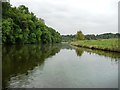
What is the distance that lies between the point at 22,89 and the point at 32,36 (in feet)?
256

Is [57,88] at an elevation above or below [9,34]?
below

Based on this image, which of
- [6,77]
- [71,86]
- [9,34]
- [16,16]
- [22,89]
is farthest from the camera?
[16,16]

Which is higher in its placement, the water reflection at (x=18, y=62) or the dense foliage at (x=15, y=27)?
the dense foliage at (x=15, y=27)

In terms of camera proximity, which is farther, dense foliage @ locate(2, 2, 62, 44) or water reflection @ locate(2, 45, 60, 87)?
dense foliage @ locate(2, 2, 62, 44)

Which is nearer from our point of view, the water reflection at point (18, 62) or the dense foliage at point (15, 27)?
the water reflection at point (18, 62)

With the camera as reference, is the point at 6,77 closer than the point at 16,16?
Yes

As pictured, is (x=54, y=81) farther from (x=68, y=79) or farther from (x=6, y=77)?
(x=6, y=77)

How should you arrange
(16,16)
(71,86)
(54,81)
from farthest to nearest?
(16,16)
(54,81)
(71,86)

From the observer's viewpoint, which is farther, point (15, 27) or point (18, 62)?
point (15, 27)

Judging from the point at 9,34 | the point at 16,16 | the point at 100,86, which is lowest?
the point at 100,86

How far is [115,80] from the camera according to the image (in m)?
14.0

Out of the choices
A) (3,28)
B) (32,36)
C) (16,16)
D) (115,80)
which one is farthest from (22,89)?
(32,36)

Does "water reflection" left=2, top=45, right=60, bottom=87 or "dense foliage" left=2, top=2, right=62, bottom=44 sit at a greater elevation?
"dense foliage" left=2, top=2, right=62, bottom=44

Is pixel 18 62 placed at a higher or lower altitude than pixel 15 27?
lower
